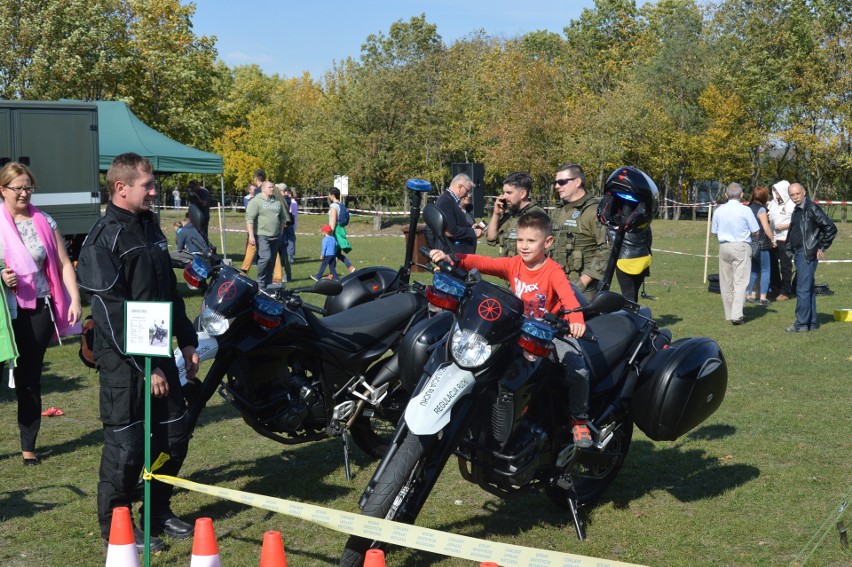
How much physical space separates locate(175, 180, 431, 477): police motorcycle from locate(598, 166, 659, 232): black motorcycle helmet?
53.1 inches

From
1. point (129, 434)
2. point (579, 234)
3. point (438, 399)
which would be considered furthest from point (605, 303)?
point (579, 234)

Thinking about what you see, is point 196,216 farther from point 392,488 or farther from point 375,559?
point 375,559

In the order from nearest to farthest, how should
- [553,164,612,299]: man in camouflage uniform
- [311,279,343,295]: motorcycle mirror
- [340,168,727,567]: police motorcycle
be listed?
[340,168,727,567]: police motorcycle, [311,279,343,295]: motorcycle mirror, [553,164,612,299]: man in camouflage uniform

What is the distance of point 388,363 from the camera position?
6145mm

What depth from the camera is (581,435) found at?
483 cm

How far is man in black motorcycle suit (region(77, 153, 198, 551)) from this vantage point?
459 centimetres

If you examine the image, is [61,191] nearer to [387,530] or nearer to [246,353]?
[246,353]

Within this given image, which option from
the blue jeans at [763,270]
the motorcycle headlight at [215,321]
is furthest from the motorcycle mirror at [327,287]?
the blue jeans at [763,270]

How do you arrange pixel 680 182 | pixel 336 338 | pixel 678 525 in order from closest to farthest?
pixel 678 525 → pixel 336 338 → pixel 680 182

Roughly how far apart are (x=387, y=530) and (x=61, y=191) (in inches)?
506

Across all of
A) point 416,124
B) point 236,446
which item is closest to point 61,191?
point 236,446

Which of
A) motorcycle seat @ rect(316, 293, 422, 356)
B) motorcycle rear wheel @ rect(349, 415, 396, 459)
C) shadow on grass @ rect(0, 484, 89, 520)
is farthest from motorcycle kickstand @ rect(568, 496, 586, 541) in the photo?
shadow on grass @ rect(0, 484, 89, 520)

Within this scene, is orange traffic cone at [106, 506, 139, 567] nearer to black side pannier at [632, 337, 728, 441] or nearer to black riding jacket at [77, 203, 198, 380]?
black riding jacket at [77, 203, 198, 380]

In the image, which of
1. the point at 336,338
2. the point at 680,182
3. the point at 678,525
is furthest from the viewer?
the point at 680,182
